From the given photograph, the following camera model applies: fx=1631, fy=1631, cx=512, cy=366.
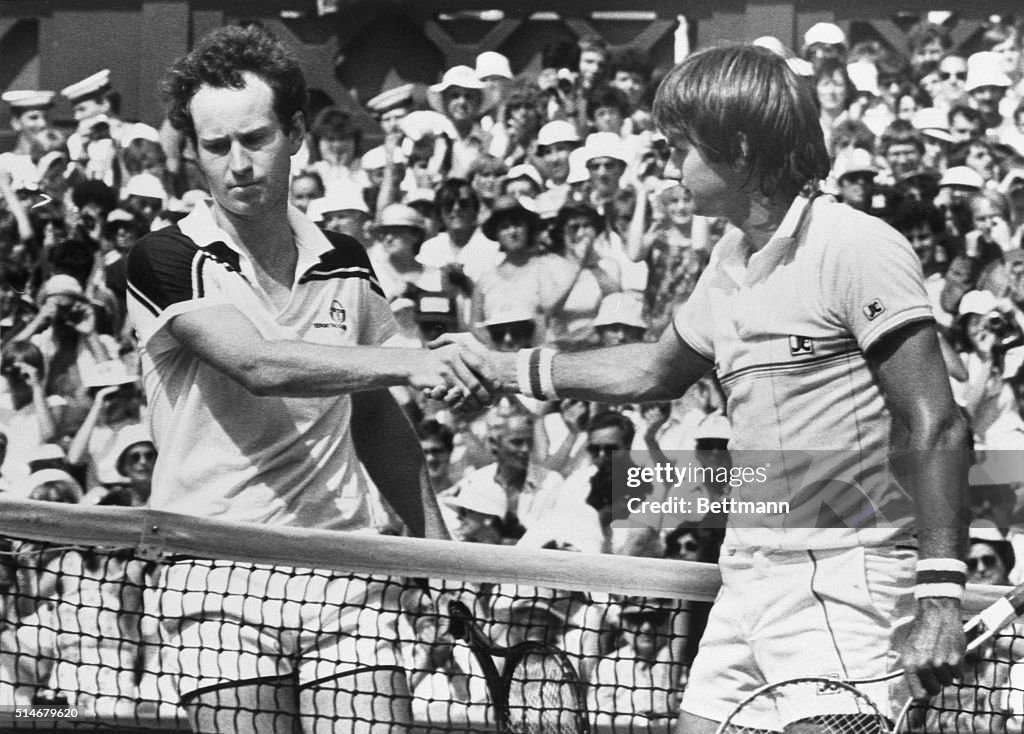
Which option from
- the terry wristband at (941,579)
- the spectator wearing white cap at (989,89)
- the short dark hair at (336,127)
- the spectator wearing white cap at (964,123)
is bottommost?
the terry wristband at (941,579)

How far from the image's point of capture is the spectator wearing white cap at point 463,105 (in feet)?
28.1

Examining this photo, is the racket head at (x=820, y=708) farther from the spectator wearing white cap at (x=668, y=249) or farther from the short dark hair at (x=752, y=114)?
the spectator wearing white cap at (x=668, y=249)

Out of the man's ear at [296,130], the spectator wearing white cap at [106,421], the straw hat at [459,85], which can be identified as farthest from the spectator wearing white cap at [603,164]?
the man's ear at [296,130]

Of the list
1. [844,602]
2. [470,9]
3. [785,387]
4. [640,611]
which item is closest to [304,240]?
[785,387]

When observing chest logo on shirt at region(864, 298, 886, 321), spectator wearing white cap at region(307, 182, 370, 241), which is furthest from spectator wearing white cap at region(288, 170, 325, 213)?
chest logo on shirt at region(864, 298, 886, 321)

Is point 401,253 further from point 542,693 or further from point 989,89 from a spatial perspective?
point 542,693

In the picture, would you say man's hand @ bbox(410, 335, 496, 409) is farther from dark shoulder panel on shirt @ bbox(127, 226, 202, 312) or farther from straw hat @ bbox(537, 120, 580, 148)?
straw hat @ bbox(537, 120, 580, 148)

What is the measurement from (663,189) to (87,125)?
12.0 feet

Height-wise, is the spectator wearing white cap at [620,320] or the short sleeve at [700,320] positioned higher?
the spectator wearing white cap at [620,320]

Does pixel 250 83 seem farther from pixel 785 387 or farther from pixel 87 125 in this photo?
pixel 87 125

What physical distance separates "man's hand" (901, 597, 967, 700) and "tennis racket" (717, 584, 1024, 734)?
42mm

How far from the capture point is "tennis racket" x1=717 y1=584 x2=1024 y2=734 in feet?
8.87

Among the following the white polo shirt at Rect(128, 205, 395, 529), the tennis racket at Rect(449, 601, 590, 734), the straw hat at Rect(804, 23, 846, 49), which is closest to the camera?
the white polo shirt at Rect(128, 205, 395, 529)

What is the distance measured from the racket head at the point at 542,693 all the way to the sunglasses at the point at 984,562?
2.31 meters
